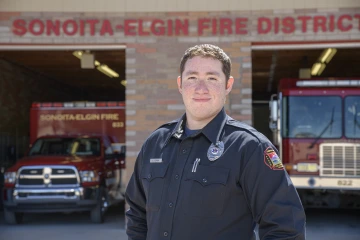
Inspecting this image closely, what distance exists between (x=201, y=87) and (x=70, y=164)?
844 cm

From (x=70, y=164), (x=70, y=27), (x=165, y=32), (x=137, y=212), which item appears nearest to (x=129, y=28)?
(x=165, y=32)

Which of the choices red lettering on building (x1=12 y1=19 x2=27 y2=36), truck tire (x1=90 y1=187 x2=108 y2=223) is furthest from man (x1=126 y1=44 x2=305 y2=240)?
truck tire (x1=90 y1=187 x2=108 y2=223)

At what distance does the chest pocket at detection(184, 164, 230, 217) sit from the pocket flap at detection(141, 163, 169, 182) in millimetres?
173

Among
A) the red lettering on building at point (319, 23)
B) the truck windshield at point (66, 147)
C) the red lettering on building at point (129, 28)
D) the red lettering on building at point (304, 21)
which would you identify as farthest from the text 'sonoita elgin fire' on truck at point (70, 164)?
the red lettering on building at point (319, 23)

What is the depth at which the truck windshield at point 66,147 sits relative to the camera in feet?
38.5

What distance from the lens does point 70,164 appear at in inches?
414

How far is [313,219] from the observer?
1160cm

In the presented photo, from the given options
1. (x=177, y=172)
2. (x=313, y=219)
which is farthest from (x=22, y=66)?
(x=177, y=172)

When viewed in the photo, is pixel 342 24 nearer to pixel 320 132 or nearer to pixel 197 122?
pixel 320 132

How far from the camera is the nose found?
245cm

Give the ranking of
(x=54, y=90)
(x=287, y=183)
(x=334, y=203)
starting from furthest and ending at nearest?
(x=54, y=90) → (x=334, y=203) → (x=287, y=183)

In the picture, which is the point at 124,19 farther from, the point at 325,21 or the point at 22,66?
the point at 22,66

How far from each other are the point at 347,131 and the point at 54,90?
12.6 meters

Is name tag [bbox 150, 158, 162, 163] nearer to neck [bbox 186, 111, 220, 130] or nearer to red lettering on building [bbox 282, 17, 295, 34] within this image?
neck [bbox 186, 111, 220, 130]
